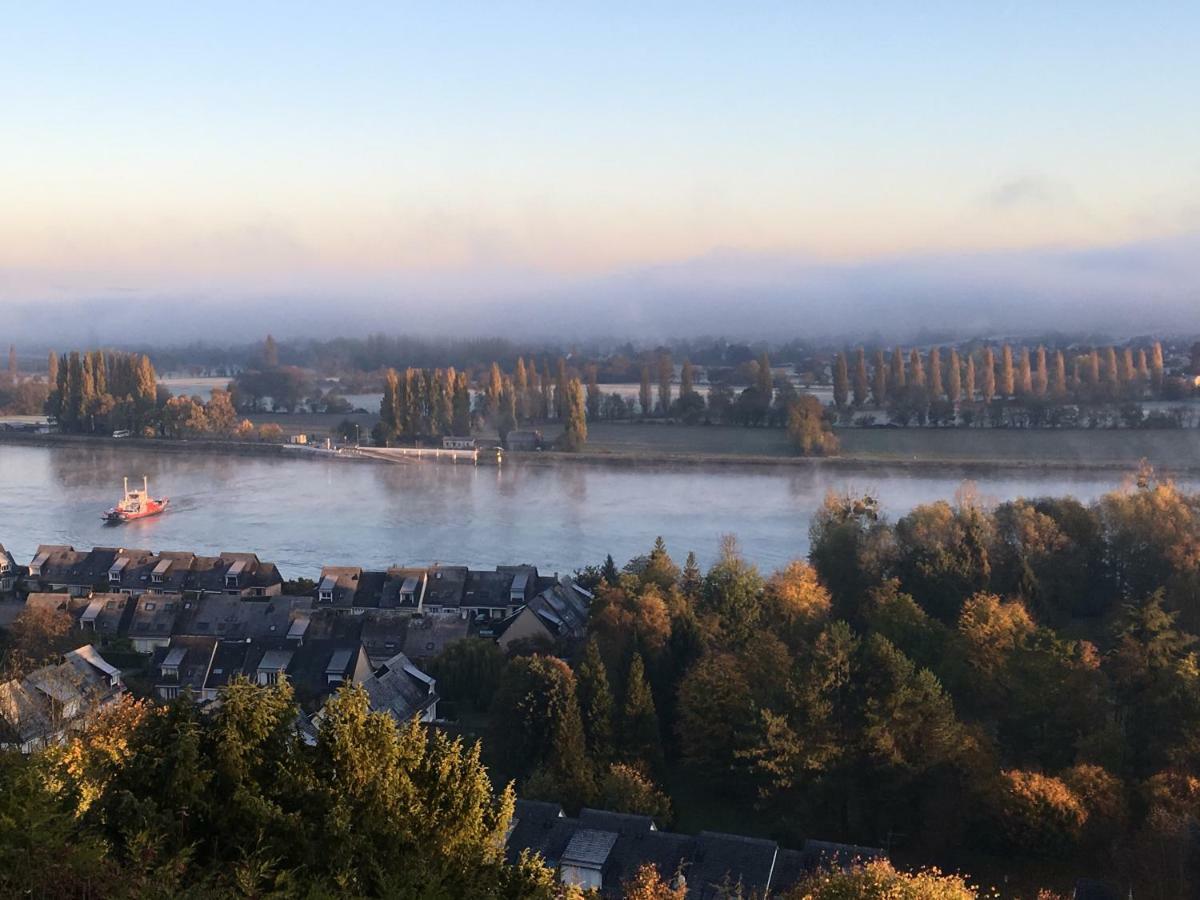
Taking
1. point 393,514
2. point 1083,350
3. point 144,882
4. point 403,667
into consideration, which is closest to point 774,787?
point 403,667

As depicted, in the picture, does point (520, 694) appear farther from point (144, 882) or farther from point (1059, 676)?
point (144, 882)

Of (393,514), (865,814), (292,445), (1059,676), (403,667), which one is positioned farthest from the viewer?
(292,445)

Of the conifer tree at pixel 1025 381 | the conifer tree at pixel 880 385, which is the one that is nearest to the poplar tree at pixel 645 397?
the conifer tree at pixel 880 385

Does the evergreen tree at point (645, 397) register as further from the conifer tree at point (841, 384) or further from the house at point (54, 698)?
the house at point (54, 698)

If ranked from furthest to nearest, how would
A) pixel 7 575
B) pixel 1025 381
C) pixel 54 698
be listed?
pixel 1025 381 < pixel 7 575 < pixel 54 698

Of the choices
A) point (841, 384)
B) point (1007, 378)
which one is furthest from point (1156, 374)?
point (841, 384)

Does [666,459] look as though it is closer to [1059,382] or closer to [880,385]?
[880,385]
